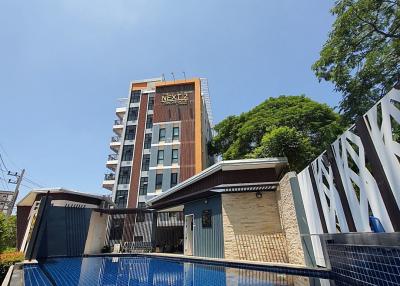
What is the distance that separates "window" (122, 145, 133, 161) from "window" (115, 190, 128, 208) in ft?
14.2

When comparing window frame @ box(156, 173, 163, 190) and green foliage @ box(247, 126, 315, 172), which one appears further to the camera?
window frame @ box(156, 173, 163, 190)

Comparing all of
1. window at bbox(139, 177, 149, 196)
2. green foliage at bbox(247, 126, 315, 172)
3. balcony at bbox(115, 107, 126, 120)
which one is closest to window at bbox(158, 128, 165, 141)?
window at bbox(139, 177, 149, 196)

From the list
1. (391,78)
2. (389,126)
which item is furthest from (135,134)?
(389,126)

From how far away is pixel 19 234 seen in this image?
17.2 meters

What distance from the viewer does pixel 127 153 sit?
30703 millimetres

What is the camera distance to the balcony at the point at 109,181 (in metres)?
30.6

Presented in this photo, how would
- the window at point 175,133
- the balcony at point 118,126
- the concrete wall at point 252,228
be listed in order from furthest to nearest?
the balcony at point 118,126 < the window at point 175,133 < the concrete wall at point 252,228

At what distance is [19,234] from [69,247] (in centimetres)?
380

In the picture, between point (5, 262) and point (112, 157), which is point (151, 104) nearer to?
point (112, 157)

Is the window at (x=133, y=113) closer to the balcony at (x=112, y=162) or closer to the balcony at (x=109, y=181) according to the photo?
the balcony at (x=112, y=162)

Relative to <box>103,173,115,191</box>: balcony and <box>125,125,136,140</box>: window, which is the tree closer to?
<box>125,125,136,140</box>: window

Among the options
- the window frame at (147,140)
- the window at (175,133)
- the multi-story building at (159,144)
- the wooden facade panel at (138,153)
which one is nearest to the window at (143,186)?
the multi-story building at (159,144)

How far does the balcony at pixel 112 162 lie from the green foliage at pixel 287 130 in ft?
52.3

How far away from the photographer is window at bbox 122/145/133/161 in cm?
3036
